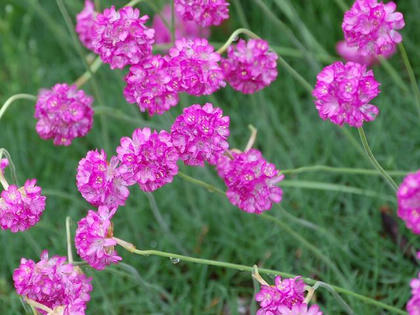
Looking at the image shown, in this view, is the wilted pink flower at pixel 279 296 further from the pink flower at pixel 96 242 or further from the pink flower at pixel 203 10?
the pink flower at pixel 203 10

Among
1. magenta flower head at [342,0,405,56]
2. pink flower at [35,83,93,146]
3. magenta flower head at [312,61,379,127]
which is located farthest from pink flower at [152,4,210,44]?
magenta flower head at [312,61,379,127]

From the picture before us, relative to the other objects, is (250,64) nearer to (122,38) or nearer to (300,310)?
(122,38)

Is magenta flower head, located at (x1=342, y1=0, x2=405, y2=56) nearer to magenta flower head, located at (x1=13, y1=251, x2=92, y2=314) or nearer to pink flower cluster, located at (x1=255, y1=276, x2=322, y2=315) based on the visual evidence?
pink flower cluster, located at (x1=255, y1=276, x2=322, y2=315)

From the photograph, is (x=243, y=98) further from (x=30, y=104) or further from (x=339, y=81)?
(x=339, y=81)

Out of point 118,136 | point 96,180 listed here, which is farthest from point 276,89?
point 96,180

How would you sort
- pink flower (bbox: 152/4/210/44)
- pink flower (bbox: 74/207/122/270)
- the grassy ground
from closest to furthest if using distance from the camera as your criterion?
pink flower (bbox: 74/207/122/270) → the grassy ground → pink flower (bbox: 152/4/210/44)

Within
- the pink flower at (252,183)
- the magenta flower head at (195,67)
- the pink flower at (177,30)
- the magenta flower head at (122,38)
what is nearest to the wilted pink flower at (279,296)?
the pink flower at (252,183)
